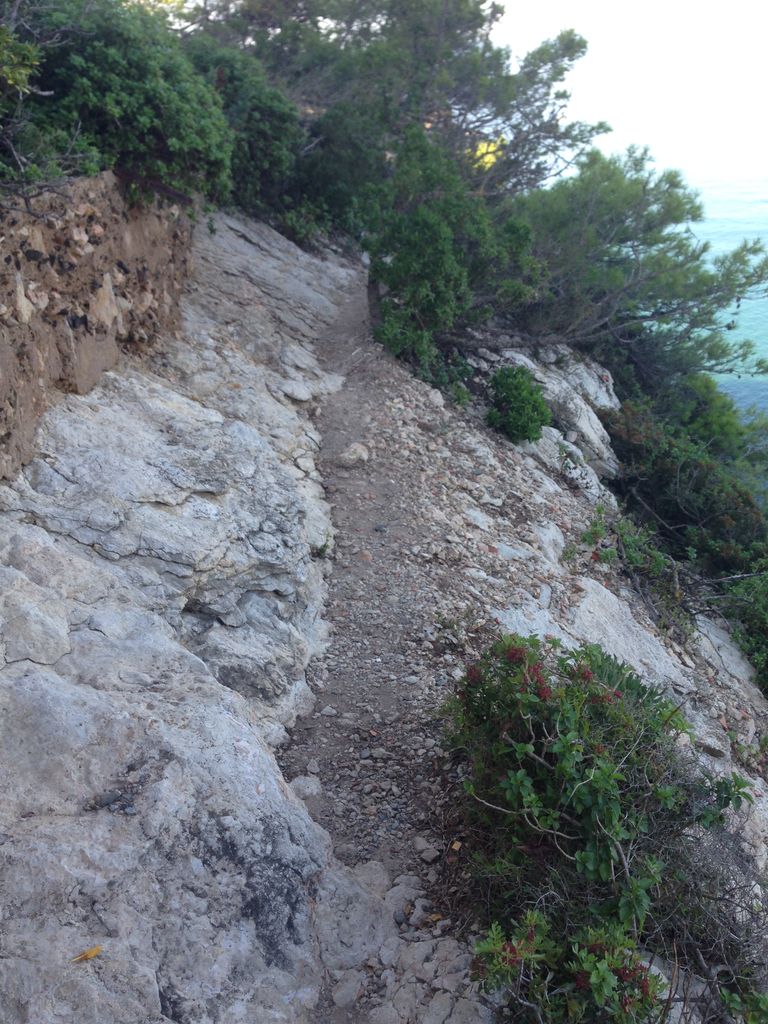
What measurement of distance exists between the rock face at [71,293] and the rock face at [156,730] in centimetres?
20

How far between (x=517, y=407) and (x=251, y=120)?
568cm

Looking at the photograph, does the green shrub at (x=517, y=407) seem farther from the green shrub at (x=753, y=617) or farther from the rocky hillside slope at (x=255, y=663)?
the green shrub at (x=753, y=617)

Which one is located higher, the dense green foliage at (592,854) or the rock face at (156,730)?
the dense green foliage at (592,854)

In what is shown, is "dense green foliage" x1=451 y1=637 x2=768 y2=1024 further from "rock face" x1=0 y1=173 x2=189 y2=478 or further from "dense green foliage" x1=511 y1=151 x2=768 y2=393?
"dense green foliage" x1=511 y1=151 x2=768 y2=393

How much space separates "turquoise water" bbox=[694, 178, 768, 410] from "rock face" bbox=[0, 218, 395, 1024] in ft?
35.8

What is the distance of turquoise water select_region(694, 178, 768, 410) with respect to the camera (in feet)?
56.1

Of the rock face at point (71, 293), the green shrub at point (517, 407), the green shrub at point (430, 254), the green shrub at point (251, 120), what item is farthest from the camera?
the green shrub at point (251, 120)

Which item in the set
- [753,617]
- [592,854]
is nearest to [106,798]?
[592,854]

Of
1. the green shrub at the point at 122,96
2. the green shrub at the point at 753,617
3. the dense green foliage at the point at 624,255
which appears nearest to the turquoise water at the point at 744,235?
the dense green foliage at the point at 624,255

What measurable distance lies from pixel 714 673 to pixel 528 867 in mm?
5599

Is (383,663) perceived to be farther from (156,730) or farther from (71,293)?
(71,293)

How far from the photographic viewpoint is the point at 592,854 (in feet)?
12.1

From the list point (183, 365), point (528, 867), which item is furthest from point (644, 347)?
point (528, 867)

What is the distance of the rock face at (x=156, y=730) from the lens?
Result: 3.30 meters
